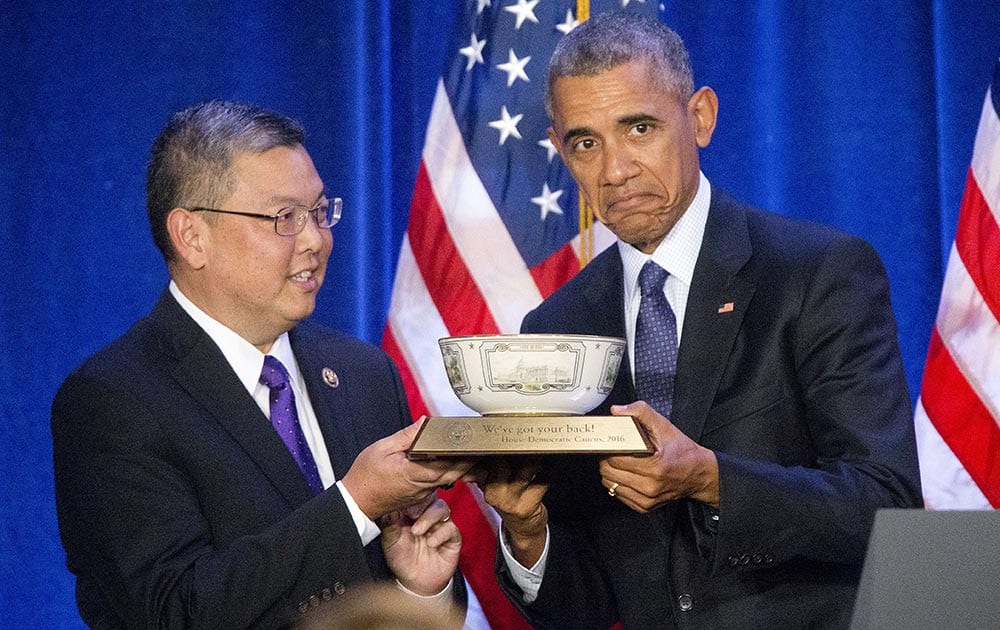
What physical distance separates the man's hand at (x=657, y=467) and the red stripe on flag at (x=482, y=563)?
4.48ft

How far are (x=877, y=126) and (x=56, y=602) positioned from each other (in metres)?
2.59

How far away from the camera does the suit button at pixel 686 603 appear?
2.30 meters

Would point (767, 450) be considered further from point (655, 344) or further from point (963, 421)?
point (963, 421)

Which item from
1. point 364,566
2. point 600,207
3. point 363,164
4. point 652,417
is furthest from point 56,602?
point 652,417

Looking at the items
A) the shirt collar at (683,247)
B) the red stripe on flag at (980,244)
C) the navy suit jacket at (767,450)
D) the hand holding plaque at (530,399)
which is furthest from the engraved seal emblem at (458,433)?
the red stripe on flag at (980,244)

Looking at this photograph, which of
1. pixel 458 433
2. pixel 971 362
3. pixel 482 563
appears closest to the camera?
pixel 458 433

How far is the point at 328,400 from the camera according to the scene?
258cm

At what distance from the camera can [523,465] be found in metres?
2.26

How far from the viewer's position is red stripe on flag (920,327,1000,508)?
10.4ft

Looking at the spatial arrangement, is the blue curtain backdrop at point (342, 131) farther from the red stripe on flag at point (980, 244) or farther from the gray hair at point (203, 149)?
the gray hair at point (203, 149)

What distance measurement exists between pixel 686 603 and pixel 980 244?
1424mm

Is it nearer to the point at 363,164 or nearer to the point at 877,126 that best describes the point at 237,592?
the point at 363,164

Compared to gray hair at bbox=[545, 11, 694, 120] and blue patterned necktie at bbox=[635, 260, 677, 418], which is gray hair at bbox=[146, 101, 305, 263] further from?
blue patterned necktie at bbox=[635, 260, 677, 418]

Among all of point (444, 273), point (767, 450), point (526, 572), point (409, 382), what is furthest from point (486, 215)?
point (767, 450)
